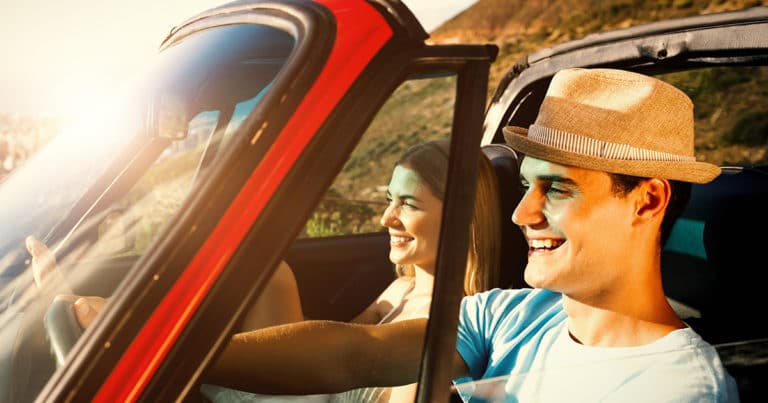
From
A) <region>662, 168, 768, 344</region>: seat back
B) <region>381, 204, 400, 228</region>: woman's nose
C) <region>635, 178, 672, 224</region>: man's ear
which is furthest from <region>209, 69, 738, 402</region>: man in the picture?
<region>662, 168, 768, 344</region>: seat back

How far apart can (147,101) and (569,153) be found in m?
0.84

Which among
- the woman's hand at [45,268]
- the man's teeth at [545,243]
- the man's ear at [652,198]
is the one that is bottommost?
the woman's hand at [45,268]

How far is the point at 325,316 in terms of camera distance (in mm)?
2660

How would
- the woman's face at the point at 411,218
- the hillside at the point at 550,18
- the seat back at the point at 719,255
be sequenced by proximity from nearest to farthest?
the woman's face at the point at 411,218
the seat back at the point at 719,255
the hillside at the point at 550,18

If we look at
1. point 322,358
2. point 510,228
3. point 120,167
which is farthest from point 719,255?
point 120,167

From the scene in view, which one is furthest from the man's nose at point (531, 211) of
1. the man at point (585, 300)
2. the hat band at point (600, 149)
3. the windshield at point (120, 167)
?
the windshield at point (120, 167)

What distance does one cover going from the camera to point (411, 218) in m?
1.78

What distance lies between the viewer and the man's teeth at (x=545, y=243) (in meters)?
1.58

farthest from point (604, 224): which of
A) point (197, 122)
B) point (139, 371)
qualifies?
point (139, 371)

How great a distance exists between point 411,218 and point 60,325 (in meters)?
0.77

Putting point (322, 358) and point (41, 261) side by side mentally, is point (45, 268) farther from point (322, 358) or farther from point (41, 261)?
Answer: point (322, 358)

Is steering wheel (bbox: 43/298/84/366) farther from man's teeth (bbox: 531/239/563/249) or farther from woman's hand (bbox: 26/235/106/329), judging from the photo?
man's teeth (bbox: 531/239/563/249)

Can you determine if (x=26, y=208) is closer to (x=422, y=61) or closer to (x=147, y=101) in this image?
(x=147, y=101)

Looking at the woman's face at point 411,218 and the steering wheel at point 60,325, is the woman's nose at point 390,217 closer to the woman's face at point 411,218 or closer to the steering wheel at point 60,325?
the woman's face at point 411,218
